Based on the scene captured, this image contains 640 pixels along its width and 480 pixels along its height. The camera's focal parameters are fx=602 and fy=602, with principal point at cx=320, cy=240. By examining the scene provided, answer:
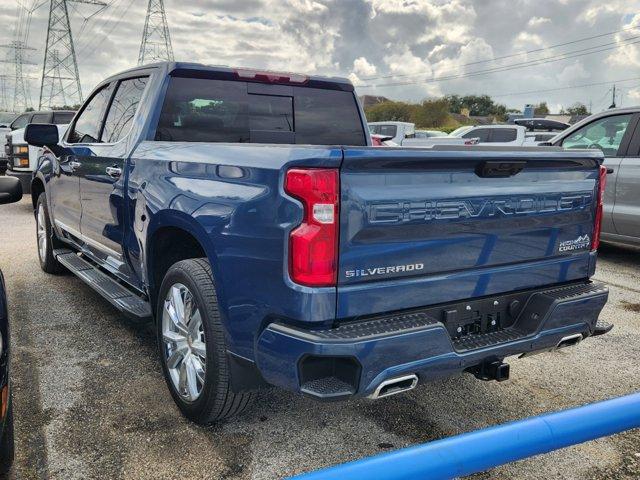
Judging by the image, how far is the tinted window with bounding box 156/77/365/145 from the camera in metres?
3.91

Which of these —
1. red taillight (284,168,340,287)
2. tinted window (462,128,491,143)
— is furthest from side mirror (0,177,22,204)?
tinted window (462,128,491,143)

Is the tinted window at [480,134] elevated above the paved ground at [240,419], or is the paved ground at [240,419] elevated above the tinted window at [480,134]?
the tinted window at [480,134]

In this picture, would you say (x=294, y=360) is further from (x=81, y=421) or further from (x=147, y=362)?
(x=147, y=362)

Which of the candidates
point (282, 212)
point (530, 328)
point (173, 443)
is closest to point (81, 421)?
point (173, 443)

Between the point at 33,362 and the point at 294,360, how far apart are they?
2.35m

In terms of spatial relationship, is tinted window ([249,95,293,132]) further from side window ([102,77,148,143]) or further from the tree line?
the tree line

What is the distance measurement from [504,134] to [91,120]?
1368 centimetres

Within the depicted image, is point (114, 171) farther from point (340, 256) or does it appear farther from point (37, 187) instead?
point (37, 187)

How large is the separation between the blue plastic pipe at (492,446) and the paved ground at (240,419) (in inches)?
44.1

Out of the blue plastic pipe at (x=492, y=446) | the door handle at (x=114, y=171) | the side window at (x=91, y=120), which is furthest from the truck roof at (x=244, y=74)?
the blue plastic pipe at (x=492, y=446)

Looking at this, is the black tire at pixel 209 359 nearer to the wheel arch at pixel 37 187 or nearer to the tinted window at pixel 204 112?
the tinted window at pixel 204 112

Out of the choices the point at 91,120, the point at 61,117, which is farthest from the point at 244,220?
the point at 61,117

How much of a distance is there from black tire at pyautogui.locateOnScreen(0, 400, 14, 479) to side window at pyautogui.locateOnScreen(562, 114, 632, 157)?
6649 mm

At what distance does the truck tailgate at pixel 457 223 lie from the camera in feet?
7.82
